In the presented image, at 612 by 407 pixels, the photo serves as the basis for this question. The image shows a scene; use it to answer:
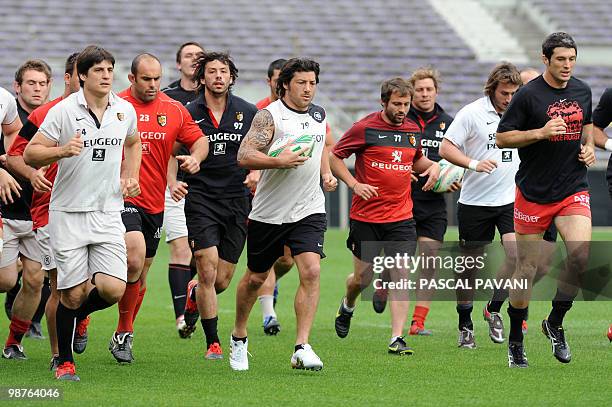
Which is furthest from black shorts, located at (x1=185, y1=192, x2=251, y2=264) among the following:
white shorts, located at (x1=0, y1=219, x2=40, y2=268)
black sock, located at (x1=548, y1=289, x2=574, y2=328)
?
black sock, located at (x1=548, y1=289, x2=574, y2=328)

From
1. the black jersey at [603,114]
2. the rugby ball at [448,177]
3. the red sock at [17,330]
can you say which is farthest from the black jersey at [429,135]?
the red sock at [17,330]

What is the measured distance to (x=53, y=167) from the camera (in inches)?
348

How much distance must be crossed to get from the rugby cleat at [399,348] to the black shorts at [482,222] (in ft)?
5.80

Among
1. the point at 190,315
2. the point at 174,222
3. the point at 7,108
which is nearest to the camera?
the point at 7,108

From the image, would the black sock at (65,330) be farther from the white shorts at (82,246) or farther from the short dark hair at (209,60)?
the short dark hair at (209,60)

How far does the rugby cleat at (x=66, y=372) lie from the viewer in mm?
8047

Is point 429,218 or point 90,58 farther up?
point 90,58

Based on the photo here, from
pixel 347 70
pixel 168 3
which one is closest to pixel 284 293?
pixel 347 70

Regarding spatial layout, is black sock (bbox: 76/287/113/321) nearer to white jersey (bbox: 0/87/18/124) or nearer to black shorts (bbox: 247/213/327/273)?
black shorts (bbox: 247/213/327/273)

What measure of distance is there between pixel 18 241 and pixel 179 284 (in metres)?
2.06

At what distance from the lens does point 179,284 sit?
11.3 m

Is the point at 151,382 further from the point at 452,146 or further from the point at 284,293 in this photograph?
the point at 284,293

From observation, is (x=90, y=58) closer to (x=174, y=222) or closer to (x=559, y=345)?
(x=174, y=222)

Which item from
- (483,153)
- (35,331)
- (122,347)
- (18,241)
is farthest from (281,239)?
(35,331)
